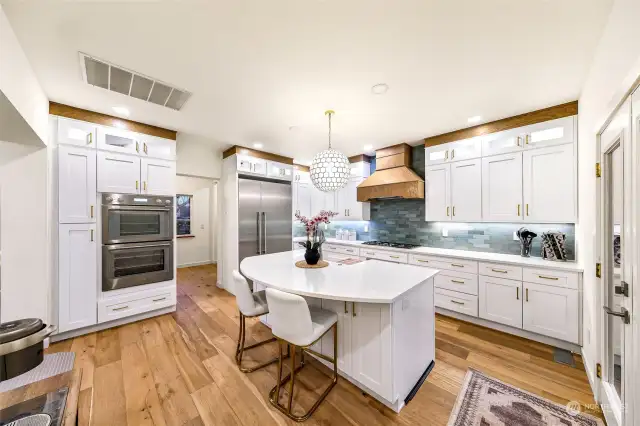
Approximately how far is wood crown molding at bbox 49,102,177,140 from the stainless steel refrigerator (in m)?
1.26

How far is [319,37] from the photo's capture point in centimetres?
159

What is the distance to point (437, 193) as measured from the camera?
3.55 meters

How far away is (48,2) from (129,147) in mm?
1898

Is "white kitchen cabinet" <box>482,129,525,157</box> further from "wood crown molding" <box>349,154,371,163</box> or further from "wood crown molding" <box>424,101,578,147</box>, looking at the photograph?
"wood crown molding" <box>349,154,371,163</box>

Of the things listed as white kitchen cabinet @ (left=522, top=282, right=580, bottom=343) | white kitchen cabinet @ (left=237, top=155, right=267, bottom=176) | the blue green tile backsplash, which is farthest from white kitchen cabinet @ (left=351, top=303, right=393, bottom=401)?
white kitchen cabinet @ (left=237, top=155, right=267, bottom=176)

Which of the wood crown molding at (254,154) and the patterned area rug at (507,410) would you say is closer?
the patterned area rug at (507,410)

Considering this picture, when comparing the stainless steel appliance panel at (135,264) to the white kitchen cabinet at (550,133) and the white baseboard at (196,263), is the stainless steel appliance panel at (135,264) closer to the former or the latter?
the white baseboard at (196,263)

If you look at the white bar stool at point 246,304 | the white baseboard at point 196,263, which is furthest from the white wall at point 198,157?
the white baseboard at point 196,263

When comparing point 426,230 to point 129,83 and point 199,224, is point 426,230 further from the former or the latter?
point 199,224

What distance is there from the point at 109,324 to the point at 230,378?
203 centimetres

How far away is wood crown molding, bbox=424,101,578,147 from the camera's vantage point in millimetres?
2510

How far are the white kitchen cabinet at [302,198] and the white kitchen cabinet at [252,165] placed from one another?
84 cm

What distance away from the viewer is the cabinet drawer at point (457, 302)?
2.93 metres

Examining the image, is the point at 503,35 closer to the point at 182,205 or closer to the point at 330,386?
the point at 330,386
